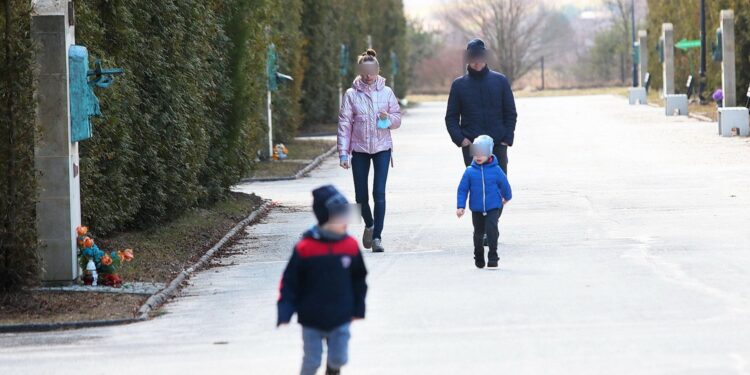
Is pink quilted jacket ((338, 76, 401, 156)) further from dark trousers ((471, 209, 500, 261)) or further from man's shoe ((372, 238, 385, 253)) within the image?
dark trousers ((471, 209, 500, 261))

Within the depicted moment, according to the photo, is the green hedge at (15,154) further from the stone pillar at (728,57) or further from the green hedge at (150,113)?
the stone pillar at (728,57)

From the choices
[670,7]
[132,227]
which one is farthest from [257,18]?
[670,7]

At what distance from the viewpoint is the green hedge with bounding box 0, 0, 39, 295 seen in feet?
36.2

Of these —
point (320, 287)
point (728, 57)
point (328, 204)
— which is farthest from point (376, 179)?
point (728, 57)

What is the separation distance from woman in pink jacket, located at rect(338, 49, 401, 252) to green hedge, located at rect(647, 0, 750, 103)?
24.9 meters

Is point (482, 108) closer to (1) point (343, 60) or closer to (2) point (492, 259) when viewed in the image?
(2) point (492, 259)

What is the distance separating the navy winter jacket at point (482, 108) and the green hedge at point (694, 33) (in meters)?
24.5

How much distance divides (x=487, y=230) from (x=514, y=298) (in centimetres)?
191

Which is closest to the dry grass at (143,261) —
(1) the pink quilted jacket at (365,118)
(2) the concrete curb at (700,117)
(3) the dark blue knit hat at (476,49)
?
(1) the pink quilted jacket at (365,118)

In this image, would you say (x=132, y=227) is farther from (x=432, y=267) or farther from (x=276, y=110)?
(x=276, y=110)

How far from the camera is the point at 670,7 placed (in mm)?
55062

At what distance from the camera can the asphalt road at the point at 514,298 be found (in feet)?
29.0

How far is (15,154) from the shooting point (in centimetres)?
1105

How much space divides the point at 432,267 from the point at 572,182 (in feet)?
29.3
